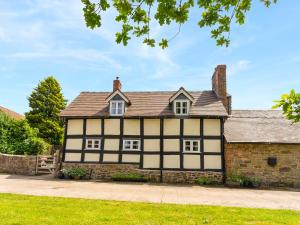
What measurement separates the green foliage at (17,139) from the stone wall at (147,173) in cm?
510

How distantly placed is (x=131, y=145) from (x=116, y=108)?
2.87 m

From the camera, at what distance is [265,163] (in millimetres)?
17312

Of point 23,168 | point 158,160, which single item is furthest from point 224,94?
point 23,168

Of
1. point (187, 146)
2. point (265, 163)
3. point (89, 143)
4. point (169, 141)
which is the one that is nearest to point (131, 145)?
point (169, 141)

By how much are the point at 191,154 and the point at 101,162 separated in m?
6.16

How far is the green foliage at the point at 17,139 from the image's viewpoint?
73.5 ft

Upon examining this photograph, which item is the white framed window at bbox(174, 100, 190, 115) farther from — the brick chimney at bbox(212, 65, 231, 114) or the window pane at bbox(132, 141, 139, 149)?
the window pane at bbox(132, 141, 139, 149)

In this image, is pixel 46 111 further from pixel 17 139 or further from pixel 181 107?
pixel 181 107

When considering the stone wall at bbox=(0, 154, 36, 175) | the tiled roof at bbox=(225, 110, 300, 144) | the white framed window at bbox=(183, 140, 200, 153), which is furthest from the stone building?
the stone wall at bbox=(0, 154, 36, 175)

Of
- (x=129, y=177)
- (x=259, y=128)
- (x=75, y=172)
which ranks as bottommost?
(x=129, y=177)

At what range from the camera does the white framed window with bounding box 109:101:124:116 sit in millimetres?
19444

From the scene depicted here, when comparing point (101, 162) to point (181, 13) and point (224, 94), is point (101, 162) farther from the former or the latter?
point (181, 13)

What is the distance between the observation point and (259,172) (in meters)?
17.3

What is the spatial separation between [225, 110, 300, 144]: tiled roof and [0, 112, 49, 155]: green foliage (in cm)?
1533
